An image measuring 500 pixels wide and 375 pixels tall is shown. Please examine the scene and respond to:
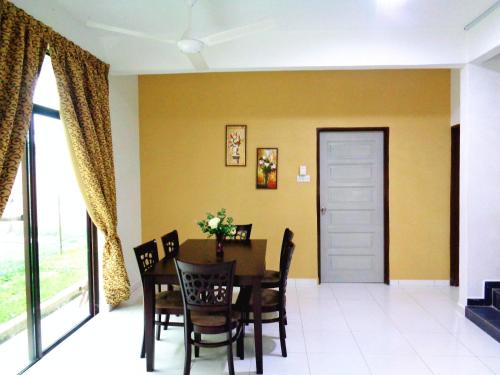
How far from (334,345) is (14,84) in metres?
3.11

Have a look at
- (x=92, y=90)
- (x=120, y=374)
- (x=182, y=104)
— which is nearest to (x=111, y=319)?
(x=120, y=374)

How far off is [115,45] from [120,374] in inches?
125

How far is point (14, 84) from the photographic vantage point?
2.18 m

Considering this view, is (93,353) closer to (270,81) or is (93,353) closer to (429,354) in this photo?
(429,354)

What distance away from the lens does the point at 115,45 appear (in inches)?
144

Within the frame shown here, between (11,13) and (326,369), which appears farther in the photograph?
(326,369)

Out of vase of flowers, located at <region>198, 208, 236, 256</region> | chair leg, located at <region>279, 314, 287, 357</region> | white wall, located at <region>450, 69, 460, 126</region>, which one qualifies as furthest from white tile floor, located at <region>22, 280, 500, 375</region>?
white wall, located at <region>450, 69, 460, 126</region>

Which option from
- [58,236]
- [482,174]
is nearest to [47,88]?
[58,236]

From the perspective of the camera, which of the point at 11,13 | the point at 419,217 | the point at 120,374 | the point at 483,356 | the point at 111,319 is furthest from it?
the point at 419,217

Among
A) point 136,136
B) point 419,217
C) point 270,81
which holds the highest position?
point 270,81

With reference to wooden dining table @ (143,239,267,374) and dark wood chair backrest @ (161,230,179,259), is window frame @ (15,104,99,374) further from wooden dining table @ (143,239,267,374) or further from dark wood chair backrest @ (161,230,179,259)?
dark wood chair backrest @ (161,230,179,259)

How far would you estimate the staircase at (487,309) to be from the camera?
3.14m

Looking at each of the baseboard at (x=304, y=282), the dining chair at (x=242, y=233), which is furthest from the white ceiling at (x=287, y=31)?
the baseboard at (x=304, y=282)

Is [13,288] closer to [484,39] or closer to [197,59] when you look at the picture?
[197,59]
